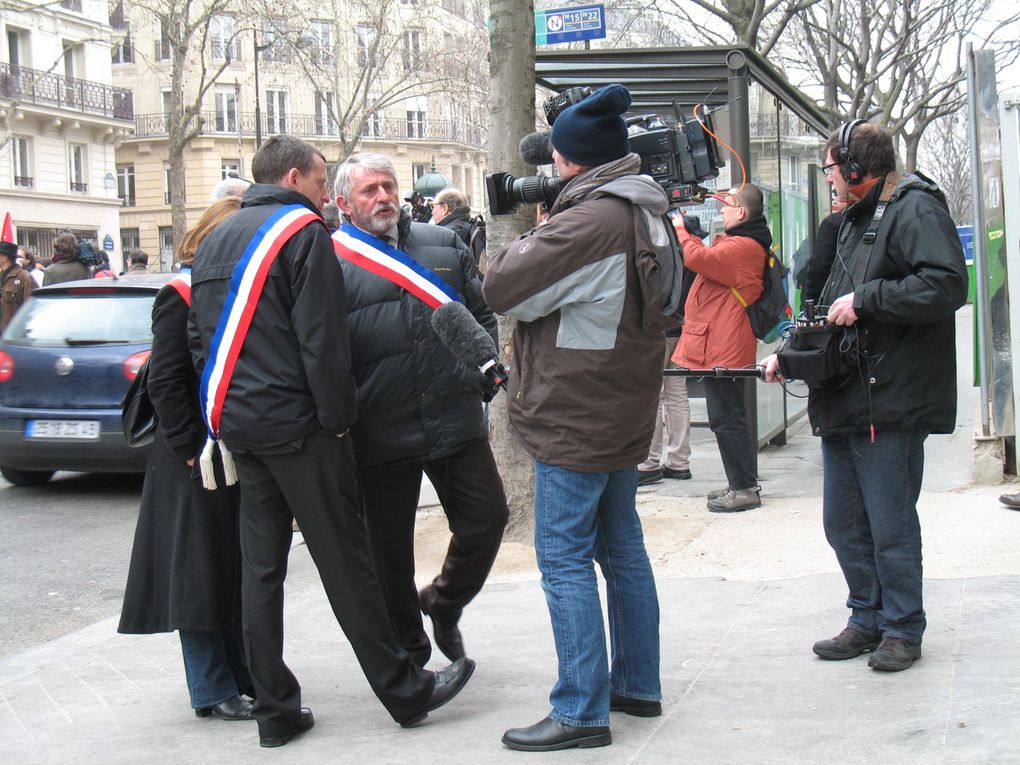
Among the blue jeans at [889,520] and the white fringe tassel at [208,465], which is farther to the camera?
the blue jeans at [889,520]

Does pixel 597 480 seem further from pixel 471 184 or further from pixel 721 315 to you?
pixel 471 184

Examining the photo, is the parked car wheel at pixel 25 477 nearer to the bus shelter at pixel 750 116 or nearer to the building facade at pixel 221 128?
the bus shelter at pixel 750 116

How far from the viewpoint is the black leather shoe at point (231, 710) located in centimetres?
423

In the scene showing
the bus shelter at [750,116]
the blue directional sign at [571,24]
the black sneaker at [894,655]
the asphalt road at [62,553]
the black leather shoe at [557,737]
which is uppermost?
the blue directional sign at [571,24]

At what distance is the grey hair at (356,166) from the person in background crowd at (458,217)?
477cm

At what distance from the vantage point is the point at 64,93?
4328cm

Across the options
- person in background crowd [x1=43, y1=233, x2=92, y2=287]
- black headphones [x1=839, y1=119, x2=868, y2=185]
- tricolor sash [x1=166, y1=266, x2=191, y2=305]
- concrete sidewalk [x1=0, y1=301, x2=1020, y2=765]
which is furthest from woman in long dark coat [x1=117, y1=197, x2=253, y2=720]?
person in background crowd [x1=43, y1=233, x2=92, y2=287]

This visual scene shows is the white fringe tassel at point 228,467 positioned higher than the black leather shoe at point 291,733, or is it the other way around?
the white fringe tassel at point 228,467

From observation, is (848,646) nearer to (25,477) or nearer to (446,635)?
(446,635)

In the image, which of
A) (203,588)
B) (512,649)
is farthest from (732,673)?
(203,588)

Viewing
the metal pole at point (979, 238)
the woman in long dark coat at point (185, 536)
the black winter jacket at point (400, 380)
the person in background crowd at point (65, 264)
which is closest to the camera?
the woman in long dark coat at point (185, 536)

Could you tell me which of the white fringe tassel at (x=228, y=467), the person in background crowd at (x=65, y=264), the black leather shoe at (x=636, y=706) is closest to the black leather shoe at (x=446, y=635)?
the black leather shoe at (x=636, y=706)

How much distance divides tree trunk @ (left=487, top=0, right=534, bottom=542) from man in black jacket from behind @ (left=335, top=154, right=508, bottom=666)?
6.62ft

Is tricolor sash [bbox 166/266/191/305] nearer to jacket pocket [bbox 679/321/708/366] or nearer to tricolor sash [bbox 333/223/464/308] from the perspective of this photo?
tricolor sash [bbox 333/223/464/308]
